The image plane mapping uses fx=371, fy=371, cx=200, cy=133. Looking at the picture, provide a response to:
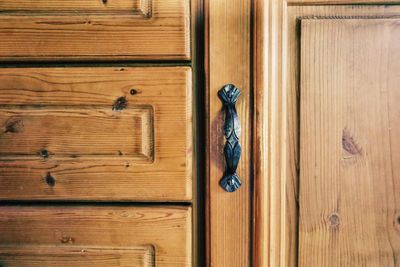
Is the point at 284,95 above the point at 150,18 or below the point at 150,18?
below

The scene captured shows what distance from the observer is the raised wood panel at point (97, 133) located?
1.88ft

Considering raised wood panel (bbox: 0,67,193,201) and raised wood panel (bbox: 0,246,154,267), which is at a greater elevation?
raised wood panel (bbox: 0,67,193,201)

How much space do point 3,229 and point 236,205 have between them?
0.37m

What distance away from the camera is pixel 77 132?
579 millimetres

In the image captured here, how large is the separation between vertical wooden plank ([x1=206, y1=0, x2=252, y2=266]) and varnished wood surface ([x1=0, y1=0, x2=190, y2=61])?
49 mm

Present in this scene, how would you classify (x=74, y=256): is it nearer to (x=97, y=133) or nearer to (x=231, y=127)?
(x=97, y=133)

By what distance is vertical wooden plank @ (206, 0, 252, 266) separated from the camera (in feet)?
1.85

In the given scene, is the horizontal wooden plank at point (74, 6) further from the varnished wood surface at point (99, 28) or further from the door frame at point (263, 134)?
the door frame at point (263, 134)

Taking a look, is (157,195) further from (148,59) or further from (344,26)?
(344,26)

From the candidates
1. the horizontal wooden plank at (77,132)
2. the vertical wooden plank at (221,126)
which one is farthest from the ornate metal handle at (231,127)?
the horizontal wooden plank at (77,132)

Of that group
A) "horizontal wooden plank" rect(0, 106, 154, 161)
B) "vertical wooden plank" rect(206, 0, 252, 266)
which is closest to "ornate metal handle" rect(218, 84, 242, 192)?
"vertical wooden plank" rect(206, 0, 252, 266)

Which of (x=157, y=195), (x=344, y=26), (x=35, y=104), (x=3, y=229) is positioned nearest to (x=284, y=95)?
(x=344, y=26)

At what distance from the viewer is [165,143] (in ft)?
1.90

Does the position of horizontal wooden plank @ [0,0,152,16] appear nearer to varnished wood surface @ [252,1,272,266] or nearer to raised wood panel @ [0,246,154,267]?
varnished wood surface @ [252,1,272,266]
